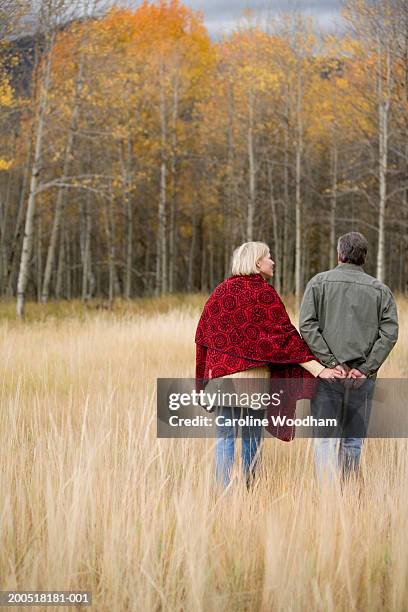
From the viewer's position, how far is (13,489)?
416 centimetres

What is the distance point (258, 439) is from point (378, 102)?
15333 mm

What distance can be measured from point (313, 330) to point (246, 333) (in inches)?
17.6

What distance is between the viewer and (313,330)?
175 inches

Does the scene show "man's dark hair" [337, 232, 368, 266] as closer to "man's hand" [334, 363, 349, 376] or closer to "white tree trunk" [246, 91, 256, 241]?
"man's hand" [334, 363, 349, 376]

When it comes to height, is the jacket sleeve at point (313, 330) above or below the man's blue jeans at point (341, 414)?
above

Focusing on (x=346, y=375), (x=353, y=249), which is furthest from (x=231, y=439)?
(x=353, y=249)

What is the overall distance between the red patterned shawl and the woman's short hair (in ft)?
0.15

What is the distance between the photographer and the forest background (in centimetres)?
1623

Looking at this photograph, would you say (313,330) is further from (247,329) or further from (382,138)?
(382,138)

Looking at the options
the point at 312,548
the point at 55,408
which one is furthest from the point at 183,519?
the point at 55,408

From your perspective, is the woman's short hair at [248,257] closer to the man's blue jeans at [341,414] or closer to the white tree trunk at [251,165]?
the man's blue jeans at [341,414]

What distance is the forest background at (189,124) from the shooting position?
16.2m

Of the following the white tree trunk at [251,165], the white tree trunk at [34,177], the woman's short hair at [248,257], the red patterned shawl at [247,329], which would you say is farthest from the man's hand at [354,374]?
the white tree trunk at [251,165]

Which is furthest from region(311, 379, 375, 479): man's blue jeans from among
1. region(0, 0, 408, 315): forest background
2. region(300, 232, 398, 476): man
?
region(0, 0, 408, 315): forest background
